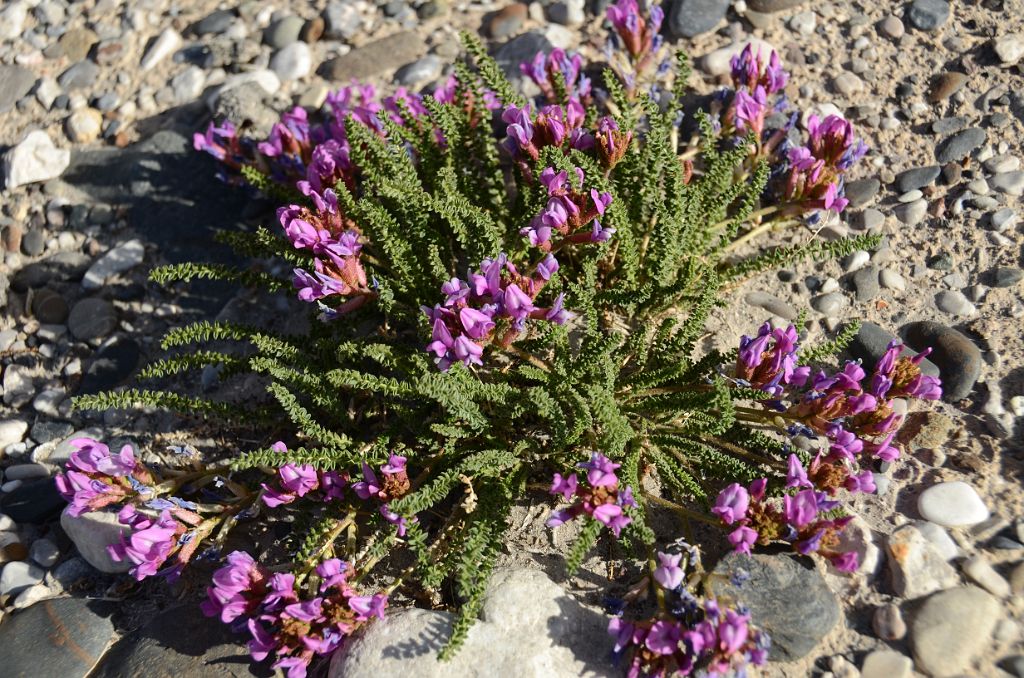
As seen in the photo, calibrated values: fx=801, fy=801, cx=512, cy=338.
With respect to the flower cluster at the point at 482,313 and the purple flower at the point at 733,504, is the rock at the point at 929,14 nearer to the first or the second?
the flower cluster at the point at 482,313

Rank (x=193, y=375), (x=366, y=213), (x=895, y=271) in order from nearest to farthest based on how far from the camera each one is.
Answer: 1. (x=366, y=213)
2. (x=895, y=271)
3. (x=193, y=375)

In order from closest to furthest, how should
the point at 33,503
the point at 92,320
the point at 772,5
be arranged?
the point at 33,503, the point at 92,320, the point at 772,5

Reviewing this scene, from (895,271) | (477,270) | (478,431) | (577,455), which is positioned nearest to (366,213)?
(477,270)

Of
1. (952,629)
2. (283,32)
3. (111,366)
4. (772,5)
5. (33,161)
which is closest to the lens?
(952,629)

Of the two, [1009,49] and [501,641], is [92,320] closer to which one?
[501,641]

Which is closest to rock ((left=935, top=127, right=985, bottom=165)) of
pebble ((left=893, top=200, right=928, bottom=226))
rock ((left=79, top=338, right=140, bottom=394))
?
pebble ((left=893, top=200, right=928, bottom=226))

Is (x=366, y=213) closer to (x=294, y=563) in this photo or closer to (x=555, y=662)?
(x=294, y=563)

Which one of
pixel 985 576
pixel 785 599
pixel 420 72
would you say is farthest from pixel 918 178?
pixel 420 72
